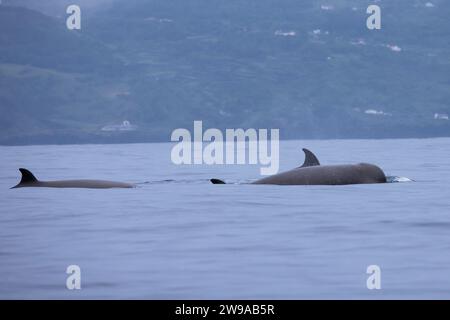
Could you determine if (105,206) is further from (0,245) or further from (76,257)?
(76,257)

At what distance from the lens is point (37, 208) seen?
26625 mm

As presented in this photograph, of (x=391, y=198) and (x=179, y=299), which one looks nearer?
(x=179, y=299)

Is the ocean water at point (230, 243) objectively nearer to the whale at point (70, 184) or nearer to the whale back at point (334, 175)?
the whale back at point (334, 175)

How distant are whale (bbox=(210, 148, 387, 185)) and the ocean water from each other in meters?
0.49

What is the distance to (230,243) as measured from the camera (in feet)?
61.6

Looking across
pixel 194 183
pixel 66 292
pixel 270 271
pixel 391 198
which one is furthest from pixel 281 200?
pixel 66 292

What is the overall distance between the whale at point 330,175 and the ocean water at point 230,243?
0.49 m

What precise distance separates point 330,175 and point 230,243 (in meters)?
13.3

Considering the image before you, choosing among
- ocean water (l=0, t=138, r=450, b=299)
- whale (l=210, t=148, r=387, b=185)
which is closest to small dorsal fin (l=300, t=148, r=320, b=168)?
whale (l=210, t=148, r=387, b=185)

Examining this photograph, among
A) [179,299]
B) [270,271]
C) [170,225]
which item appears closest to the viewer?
[179,299]

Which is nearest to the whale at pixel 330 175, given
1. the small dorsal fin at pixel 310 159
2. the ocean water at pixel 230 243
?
the small dorsal fin at pixel 310 159

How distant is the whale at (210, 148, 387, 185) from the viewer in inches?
1247

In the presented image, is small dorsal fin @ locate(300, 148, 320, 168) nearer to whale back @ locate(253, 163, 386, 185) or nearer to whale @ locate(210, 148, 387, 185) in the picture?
whale @ locate(210, 148, 387, 185)
